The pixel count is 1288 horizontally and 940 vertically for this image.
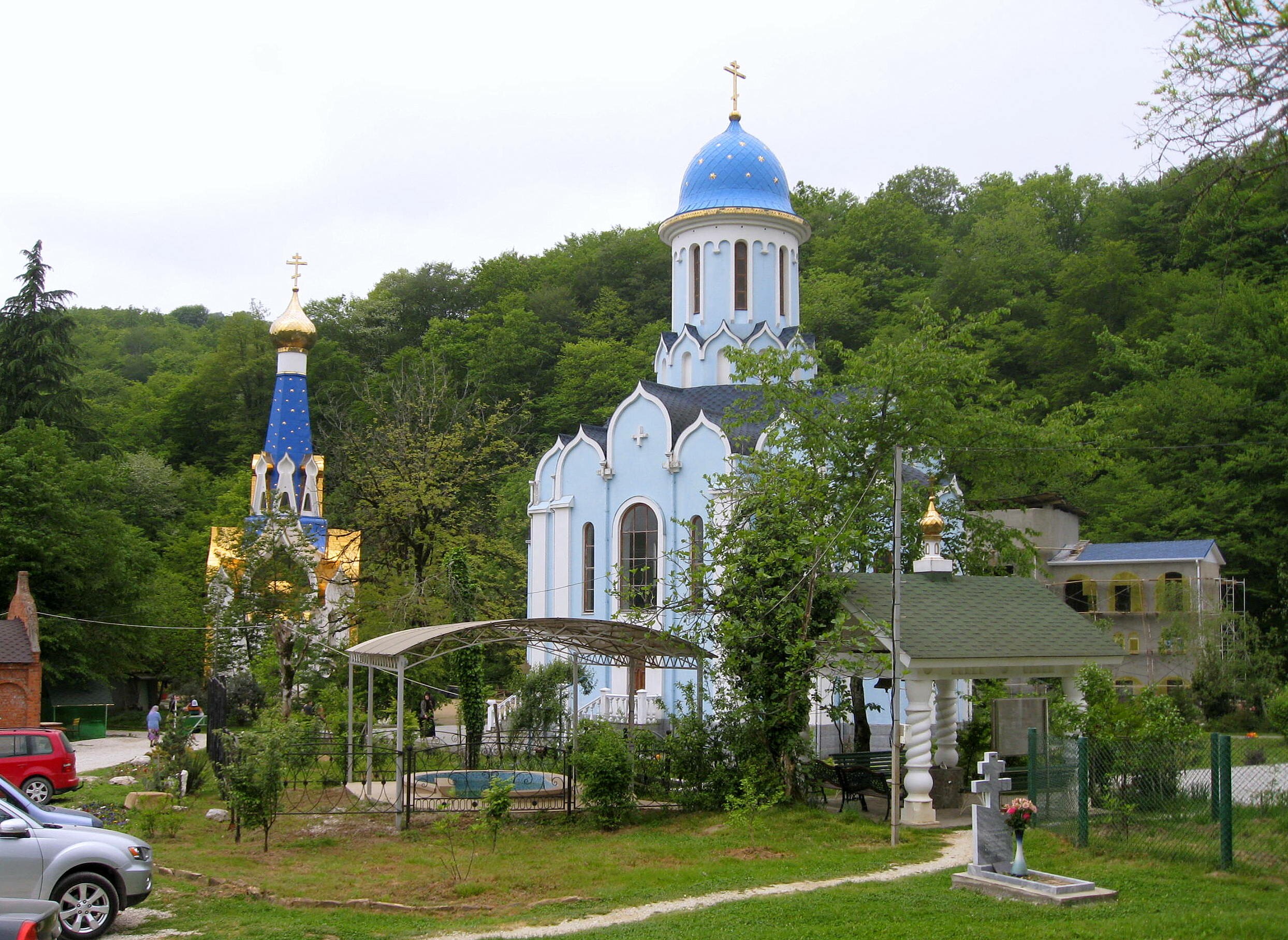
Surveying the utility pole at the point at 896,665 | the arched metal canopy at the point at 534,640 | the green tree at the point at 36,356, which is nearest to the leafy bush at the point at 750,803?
the utility pole at the point at 896,665

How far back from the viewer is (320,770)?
2284 centimetres

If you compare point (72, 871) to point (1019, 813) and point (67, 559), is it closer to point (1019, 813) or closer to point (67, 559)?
point (1019, 813)

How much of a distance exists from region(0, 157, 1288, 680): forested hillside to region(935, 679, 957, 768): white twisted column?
700 cm

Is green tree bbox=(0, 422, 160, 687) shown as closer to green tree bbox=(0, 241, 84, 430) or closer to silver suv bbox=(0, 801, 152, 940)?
green tree bbox=(0, 241, 84, 430)

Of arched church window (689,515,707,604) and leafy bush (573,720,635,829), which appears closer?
leafy bush (573,720,635,829)

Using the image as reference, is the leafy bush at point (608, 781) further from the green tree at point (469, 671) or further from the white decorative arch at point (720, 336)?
the white decorative arch at point (720, 336)

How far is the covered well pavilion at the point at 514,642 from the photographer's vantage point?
1814 centimetres

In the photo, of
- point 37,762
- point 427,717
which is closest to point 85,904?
point 37,762

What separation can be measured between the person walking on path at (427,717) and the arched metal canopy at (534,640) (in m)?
9.23

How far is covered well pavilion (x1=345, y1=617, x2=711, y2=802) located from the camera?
18.1 meters

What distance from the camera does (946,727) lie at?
19.8 m

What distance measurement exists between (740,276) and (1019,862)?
22.8m

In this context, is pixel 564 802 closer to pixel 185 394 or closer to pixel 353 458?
pixel 353 458

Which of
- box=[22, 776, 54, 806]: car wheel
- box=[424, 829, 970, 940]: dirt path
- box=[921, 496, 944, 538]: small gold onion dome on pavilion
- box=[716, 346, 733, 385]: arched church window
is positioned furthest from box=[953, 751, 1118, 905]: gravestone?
box=[716, 346, 733, 385]: arched church window
